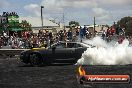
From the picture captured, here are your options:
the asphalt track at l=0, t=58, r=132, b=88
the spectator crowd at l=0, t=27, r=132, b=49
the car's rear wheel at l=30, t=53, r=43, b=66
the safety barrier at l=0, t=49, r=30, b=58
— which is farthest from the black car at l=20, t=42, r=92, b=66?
the spectator crowd at l=0, t=27, r=132, b=49

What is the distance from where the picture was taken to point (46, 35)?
3131 cm

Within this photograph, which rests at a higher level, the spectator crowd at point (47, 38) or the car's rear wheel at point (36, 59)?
the spectator crowd at point (47, 38)

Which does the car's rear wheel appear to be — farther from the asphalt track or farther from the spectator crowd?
the spectator crowd

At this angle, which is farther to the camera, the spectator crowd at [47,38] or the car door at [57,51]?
the spectator crowd at [47,38]

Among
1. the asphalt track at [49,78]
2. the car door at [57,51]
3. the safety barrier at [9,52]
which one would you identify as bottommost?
the safety barrier at [9,52]

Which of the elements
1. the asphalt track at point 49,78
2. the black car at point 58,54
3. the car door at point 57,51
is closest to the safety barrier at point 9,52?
the black car at point 58,54

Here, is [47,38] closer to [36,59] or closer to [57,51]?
[36,59]

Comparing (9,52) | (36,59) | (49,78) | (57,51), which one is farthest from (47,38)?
(49,78)

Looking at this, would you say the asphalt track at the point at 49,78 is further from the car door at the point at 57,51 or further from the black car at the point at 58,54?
the car door at the point at 57,51

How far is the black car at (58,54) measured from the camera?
2056 cm

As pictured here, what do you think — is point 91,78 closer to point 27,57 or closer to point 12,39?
point 27,57

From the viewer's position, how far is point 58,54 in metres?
20.8

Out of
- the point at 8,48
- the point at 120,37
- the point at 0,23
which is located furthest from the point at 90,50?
the point at 0,23

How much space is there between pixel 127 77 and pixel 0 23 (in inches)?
1697
